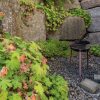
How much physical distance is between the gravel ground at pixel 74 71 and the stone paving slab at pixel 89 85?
3.4 inches

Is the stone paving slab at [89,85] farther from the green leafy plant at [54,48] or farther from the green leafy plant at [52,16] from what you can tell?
the green leafy plant at [52,16]

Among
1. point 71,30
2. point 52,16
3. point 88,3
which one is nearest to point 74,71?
point 52,16

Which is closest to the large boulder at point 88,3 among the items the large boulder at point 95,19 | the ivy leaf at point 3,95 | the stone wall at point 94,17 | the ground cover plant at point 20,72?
the stone wall at point 94,17

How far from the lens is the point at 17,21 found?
7.64m

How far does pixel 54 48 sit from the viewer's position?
959 centimetres

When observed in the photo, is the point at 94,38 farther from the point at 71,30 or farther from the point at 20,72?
the point at 20,72

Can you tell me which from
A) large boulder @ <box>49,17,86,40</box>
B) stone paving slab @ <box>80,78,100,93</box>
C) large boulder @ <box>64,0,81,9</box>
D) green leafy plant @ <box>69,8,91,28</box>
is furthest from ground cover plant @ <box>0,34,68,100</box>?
large boulder @ <box>64,0,81,9</box>

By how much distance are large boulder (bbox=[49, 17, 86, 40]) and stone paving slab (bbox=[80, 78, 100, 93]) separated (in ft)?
11.5

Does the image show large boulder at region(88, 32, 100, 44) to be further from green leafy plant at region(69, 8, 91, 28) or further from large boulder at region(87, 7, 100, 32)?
green leafy plant at region(69, 8, 91, 28)

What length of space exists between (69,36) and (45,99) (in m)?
6.27

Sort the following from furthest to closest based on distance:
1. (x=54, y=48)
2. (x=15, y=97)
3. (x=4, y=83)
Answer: (x=54, y=48)
(x=15, y=97)
(x=4, y=83)

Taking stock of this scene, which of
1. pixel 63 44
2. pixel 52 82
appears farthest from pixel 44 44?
pixel 52 82

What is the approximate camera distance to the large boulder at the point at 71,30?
10555 millimetres

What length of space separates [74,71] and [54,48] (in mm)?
1697
